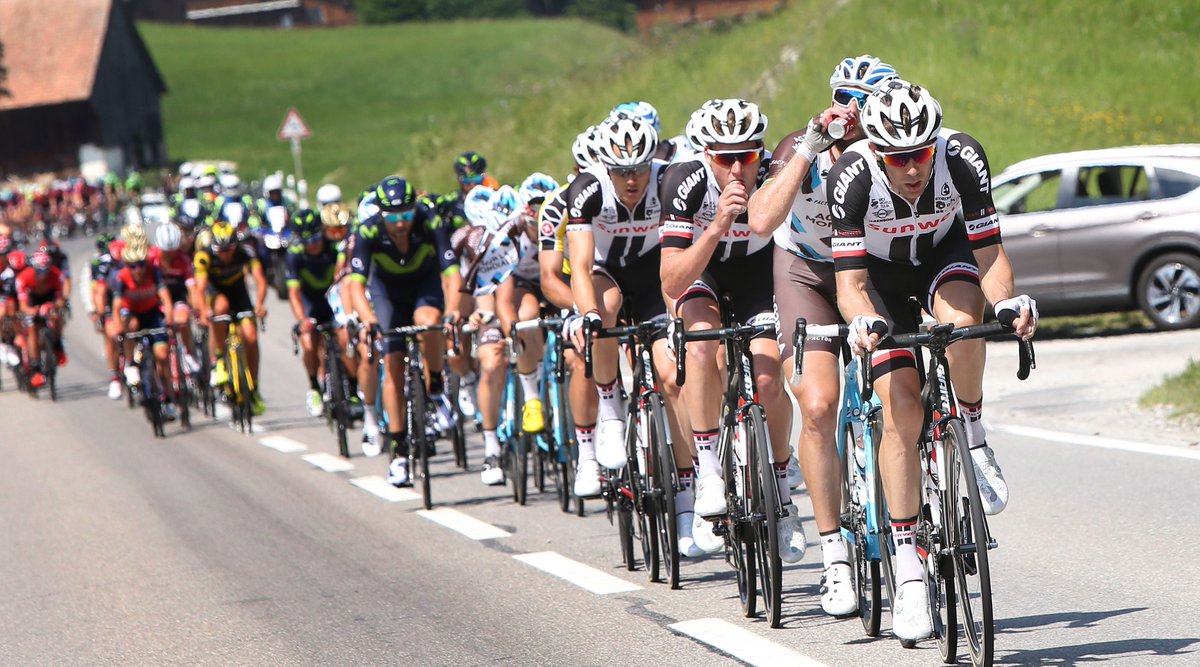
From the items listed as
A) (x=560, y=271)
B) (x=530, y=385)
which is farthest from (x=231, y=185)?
(x=560, y=271)

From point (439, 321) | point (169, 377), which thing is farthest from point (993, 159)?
point (439, 321)

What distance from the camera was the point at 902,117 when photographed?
5.41m

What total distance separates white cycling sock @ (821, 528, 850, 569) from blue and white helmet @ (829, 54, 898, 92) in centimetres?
172

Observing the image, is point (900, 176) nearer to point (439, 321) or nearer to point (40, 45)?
point (439, 321)

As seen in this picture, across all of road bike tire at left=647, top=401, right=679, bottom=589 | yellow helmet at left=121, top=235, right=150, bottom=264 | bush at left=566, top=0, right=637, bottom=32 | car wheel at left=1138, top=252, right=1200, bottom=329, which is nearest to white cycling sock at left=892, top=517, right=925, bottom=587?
road bike tire at left=647, top=401, right=679, bottom=589

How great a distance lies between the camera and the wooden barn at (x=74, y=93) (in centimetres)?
9269

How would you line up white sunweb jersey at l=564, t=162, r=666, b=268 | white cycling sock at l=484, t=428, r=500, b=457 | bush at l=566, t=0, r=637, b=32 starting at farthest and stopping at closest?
bush at l=566, t=0, r=637, b=32
white cycling sock at l=484, t=428, r=500, b=457
white sunweb jersey at l=564, t=162, r=666, b=268

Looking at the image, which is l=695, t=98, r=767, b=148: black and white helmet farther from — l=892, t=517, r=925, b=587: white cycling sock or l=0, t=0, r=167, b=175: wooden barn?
l=0, t=0, r=167, b=175: wooden barn

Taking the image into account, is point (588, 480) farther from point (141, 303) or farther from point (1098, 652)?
point (141, 303)

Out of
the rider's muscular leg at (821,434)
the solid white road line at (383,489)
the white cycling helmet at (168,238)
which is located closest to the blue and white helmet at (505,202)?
the solid white road line at (383,489)

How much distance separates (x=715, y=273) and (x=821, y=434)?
131 centimetres

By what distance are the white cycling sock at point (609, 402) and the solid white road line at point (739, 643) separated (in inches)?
68.5

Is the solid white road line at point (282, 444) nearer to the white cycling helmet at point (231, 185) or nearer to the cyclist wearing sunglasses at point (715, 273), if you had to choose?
the cyclist wearing sunglasses at point (715, 273)

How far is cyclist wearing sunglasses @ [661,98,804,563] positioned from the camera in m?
6.84
